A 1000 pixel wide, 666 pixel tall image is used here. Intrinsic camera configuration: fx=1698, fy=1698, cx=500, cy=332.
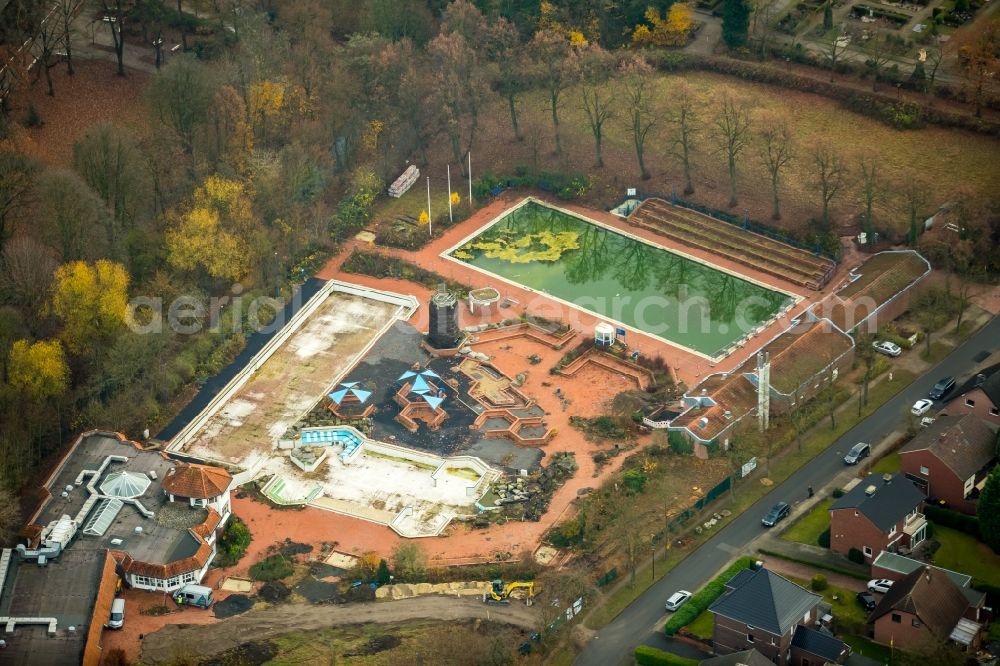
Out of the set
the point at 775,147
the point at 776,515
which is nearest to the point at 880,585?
the point at 776,515

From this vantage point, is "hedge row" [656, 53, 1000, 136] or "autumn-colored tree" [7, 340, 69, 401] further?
"hedge row" [656, 53, 1000, 136]

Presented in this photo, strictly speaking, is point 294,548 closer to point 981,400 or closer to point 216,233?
point 216,233

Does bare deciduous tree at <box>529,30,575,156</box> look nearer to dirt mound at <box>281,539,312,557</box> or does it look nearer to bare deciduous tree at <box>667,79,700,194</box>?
bare deciduous tree at <box>667,79,700,194</box>

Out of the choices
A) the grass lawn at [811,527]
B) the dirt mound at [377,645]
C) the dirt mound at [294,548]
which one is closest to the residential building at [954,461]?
the grass lawn at [811,527]

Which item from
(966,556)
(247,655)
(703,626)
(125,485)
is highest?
(125,485)

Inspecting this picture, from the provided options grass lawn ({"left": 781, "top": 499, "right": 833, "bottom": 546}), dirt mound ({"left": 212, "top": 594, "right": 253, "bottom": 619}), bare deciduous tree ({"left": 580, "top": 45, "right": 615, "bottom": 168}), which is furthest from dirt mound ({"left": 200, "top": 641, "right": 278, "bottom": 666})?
bare deciduous tree ({"left": 580, "top": 45, "right": 615, "bottom": 168})

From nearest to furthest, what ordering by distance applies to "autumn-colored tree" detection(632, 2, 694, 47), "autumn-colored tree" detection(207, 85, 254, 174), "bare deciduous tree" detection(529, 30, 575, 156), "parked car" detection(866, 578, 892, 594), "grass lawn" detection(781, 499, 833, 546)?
"parked car" detection(866, 578, 892, 594) → "grass lawn" detection(781, 499, 833, 546) → "autumn-colored tree" detection(207, 85, 254, 174) → "bare deciduous tree" detection(529, 30, 575, 156) → "autumn-colored tree" detection(632, 2, 694, 47)

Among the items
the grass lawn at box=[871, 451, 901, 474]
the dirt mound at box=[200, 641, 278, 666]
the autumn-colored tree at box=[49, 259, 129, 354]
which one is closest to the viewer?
the dirt mound at box=[200, 641, 278, 666]
